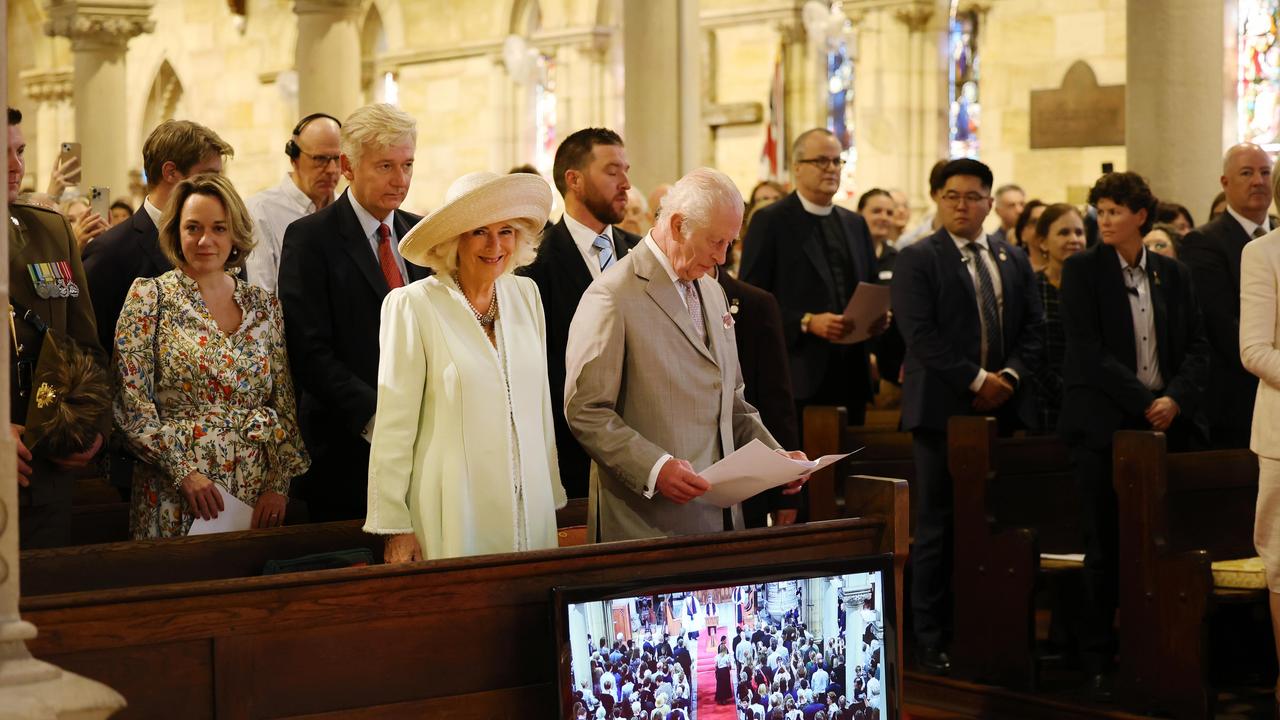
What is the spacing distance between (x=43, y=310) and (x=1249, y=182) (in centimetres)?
453

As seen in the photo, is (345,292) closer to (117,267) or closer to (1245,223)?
(117,267)

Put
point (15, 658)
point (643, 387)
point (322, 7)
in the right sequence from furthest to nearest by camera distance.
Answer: point (322, 7) < point (643, 387) < point (15, 658)

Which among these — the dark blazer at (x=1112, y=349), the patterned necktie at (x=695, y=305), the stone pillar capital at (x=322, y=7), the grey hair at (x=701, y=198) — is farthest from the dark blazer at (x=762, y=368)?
the stone pillar capital at (x=322, y=7)

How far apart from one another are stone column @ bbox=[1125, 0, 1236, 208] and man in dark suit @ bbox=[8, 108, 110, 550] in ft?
17.0

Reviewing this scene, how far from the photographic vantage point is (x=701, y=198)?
3.76 metres

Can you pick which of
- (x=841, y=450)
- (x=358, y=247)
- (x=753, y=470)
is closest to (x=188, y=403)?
(x=358, y=247)

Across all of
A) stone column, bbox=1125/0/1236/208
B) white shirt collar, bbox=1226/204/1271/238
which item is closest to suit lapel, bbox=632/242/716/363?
white shirt collar, bbox=1226/204/1271/238

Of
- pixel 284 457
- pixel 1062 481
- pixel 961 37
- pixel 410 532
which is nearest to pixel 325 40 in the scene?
pixel 961 37

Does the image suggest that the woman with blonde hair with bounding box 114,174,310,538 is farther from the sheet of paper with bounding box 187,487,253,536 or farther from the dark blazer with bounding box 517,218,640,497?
the dark blazer with bounding box 517,218,640,497

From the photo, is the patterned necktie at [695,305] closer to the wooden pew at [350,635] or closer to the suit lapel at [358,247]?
the wooden pew at [350,635]

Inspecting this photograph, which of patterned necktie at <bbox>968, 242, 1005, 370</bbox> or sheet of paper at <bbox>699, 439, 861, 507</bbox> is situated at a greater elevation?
patterned necktie at <bbox>968, 242, 1005, 370</bbox>

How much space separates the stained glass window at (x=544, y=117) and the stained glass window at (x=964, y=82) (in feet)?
17.2

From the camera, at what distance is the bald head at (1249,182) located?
6.26 metres

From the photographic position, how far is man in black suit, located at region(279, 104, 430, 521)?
438 cm
